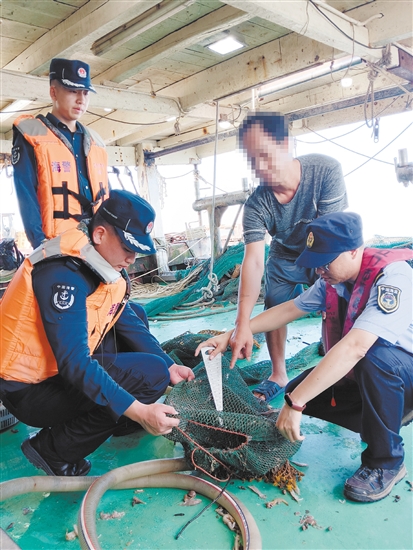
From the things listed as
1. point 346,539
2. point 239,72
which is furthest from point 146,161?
point 346,539

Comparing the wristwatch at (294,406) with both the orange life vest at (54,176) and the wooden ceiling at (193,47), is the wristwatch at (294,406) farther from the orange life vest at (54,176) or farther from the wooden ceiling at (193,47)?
the wooden ceiling at (193,47)

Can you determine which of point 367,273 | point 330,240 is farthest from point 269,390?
point 330,240

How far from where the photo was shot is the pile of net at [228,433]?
194 cm

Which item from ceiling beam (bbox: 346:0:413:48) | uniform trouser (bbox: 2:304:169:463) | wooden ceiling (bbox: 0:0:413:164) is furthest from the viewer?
ceiling beam (bbox: 346:0:413:48)

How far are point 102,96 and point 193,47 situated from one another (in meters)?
1.27

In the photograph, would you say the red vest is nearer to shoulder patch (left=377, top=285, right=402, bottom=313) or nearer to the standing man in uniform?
shoulder patch (left=377, top=285, right=402, bottom=313)

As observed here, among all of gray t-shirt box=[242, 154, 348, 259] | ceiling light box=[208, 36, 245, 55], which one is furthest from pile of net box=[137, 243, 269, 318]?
gray t-shirt box=[242, 154, 348, 259]

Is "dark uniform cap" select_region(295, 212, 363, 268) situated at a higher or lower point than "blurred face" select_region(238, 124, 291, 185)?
lower

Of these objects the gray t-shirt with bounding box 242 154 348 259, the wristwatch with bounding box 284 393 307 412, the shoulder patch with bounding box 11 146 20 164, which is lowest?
the wristwatch with bounding box 284 393 307 412

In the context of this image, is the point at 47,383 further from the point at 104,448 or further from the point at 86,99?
the point at 86,99

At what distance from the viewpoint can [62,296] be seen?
1.83 meters

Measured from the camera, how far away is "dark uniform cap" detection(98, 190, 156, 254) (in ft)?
5.97

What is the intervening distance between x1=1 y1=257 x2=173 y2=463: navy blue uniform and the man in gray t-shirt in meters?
0.54

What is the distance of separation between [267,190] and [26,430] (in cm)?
212
